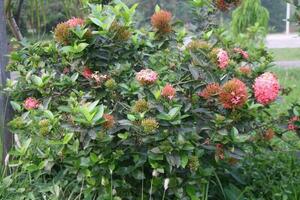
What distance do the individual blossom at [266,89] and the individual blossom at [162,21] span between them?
547 millimetres

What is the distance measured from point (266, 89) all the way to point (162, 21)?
61 cm

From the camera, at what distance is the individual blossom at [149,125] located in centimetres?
194

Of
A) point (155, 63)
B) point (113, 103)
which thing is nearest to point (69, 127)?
point (113, 103)

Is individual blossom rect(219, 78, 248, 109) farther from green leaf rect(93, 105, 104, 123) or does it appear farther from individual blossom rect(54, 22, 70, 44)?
individual blossom rect(54, 22, 70, 44)

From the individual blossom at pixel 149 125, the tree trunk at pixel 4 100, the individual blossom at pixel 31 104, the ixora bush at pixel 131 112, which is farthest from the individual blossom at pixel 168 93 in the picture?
the tree trunk at pixel 4 100

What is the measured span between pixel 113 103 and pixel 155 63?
34 cm

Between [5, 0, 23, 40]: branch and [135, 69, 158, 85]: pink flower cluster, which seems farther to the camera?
[5, 0, 23, 40]: branch

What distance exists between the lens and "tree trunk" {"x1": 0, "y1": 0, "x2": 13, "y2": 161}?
280 centimetres

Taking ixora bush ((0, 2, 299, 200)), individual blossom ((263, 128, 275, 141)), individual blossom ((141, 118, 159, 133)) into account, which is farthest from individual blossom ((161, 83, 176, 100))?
individual blossom ((263, 128, 275, 141))

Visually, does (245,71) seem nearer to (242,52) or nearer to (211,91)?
(242,52)

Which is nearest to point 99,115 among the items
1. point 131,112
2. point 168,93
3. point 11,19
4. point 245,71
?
point 131,112

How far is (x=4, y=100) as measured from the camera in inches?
111

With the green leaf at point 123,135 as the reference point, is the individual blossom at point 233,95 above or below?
above

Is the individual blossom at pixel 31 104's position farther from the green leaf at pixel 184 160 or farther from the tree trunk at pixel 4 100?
the green leaf at pixel 184 160
